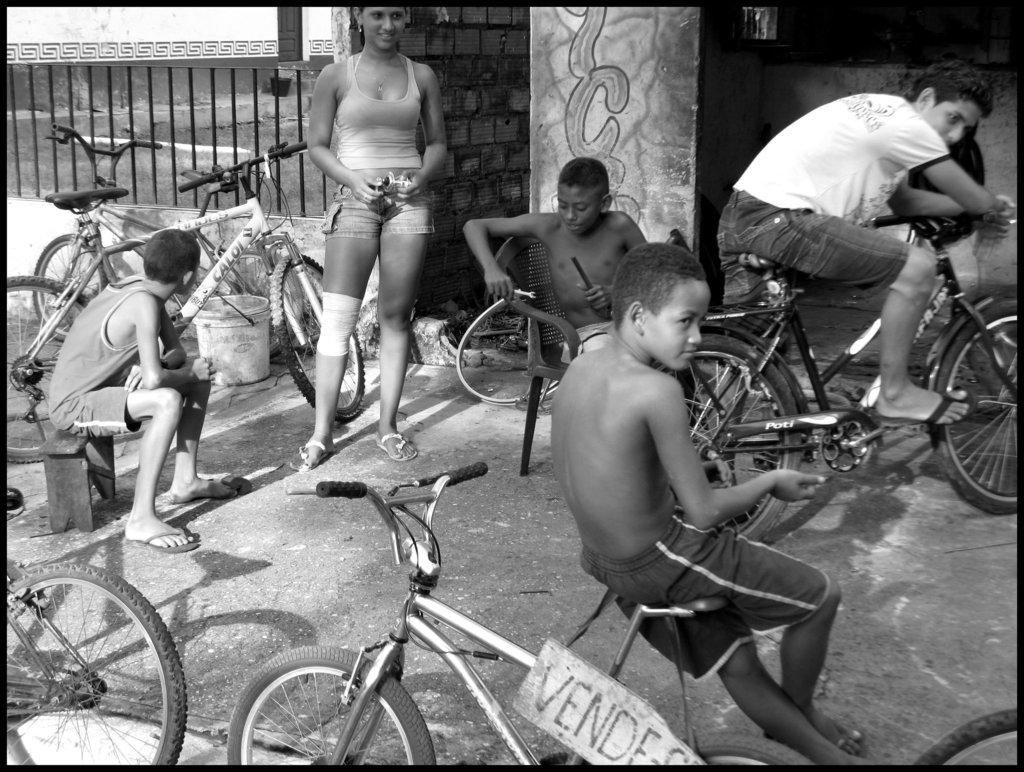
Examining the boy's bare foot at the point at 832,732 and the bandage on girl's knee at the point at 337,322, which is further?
the bandage on girl's knee at the point at 337,322

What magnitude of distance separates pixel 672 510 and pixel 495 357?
425 centimetres

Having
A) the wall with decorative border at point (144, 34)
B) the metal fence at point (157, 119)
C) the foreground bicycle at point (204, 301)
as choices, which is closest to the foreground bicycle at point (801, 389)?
the foreground bicycle at point (204, 301)

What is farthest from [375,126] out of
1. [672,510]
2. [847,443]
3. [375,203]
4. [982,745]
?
[982,745]

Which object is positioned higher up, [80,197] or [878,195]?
[878,195]

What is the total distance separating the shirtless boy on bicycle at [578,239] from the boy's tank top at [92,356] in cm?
145

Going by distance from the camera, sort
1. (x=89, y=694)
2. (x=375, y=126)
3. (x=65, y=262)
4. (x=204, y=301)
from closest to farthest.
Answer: (x=89, y=694) < (x=375, y=126) < (x=204, y=301) < (x=65, y=262)

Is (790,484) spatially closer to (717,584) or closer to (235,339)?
(717,584)

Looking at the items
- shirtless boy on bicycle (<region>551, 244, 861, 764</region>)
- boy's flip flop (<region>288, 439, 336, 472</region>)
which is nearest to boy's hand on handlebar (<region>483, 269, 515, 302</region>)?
boy's flip flop (<region>288, 439, 336, 472</region>)

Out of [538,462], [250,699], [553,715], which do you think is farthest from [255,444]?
[553,715]

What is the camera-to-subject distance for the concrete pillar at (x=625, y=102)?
576cm

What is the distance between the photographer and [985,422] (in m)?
4.82

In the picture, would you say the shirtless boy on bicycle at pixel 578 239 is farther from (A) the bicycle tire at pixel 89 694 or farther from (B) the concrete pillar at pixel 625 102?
(A) the bicycle tire at pixel 89 694

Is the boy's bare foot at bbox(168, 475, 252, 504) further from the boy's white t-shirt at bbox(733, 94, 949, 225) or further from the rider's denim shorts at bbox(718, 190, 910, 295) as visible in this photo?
the boy's white t-shirt at bbox(733, 94, 949, 225)

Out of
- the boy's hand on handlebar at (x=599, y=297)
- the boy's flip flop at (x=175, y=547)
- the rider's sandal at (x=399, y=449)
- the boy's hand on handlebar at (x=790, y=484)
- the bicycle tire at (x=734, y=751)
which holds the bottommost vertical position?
the boy's flip flop at (x=175, y=547)
